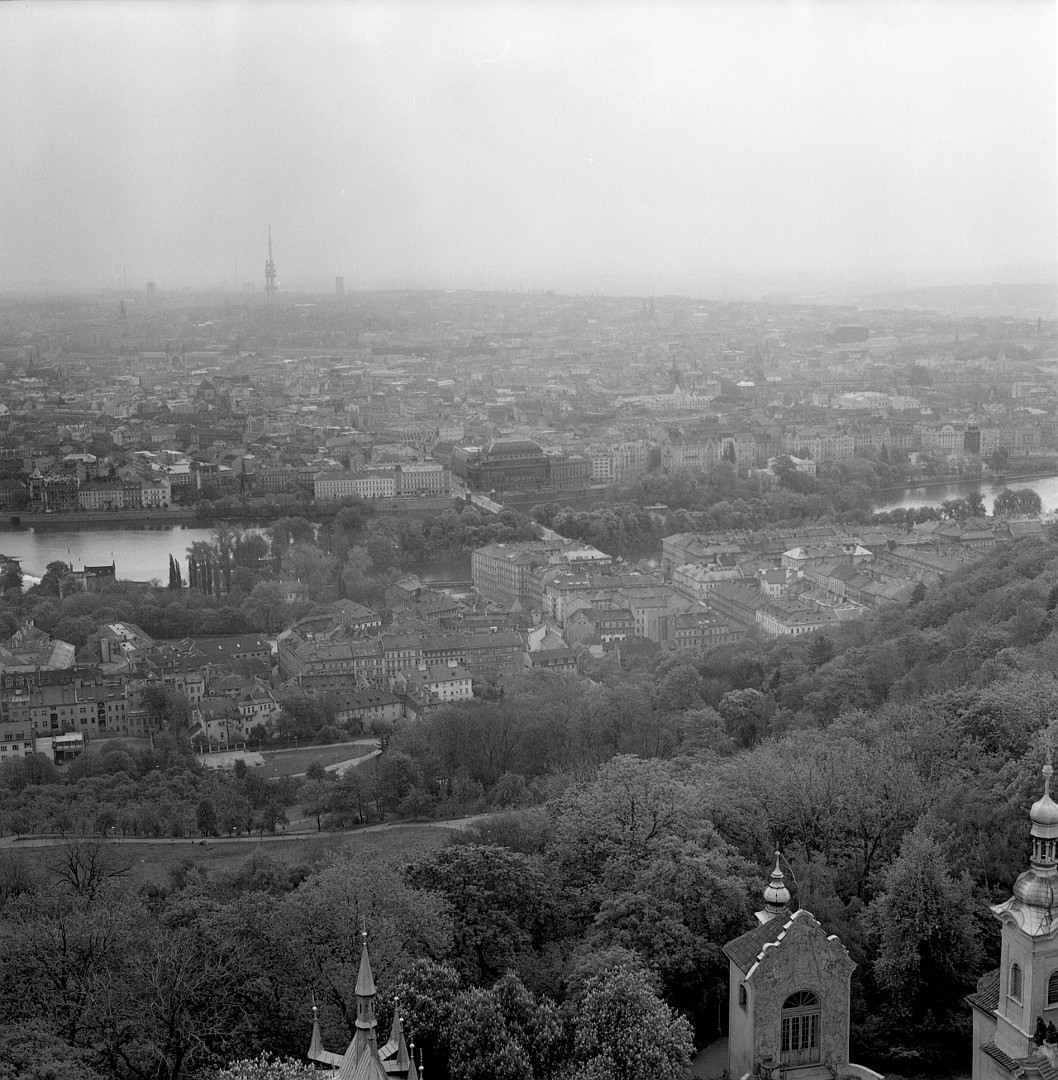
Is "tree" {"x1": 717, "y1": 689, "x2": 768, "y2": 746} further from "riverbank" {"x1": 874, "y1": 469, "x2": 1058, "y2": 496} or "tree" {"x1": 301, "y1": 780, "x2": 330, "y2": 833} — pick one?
"riverbank" {"x1": 874, "y1": 469, "x2": 1058, "y2": 496}

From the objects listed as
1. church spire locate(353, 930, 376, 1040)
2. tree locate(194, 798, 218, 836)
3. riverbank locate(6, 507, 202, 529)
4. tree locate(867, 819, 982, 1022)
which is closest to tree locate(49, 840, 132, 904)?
tree locate(194, 798, 218, 836)

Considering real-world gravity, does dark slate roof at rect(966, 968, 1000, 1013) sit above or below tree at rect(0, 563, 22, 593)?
above

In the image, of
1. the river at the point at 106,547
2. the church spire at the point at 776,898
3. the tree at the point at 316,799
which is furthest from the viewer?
the river at the point at 106,547

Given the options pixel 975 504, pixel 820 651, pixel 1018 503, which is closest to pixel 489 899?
pixel 820 651

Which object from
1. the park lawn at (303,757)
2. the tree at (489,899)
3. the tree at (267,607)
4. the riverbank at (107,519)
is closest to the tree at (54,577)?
the riverbank at (107,519)

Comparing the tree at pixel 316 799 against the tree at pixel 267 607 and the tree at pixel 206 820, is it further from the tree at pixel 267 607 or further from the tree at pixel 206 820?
the tree at pixel 267 607

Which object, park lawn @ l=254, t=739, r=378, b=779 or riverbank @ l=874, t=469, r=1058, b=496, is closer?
park lawn @ l=254, t=739, r=378, b=779
